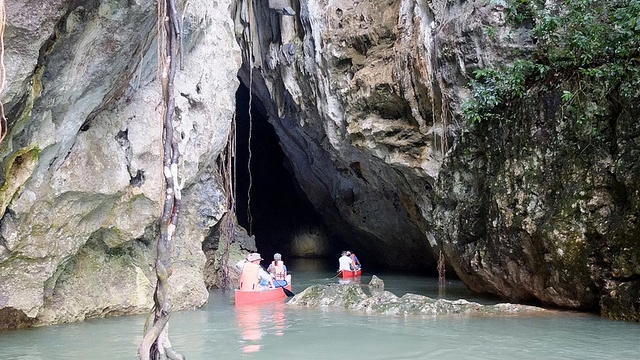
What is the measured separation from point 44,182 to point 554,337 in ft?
20.4

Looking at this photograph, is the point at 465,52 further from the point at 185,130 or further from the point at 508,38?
the point at 185,130

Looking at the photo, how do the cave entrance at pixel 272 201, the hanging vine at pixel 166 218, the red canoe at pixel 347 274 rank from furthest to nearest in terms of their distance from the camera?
the cave entrance at pixel 272 201 → the red canoe at pixel 347 274 → the hanging vine at pixel 166 218

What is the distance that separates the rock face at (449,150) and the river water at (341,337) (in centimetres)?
103

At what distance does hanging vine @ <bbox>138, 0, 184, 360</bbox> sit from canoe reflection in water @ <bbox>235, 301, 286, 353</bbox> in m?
2.50

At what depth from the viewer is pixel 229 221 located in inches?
465

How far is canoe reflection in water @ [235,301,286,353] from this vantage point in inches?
258

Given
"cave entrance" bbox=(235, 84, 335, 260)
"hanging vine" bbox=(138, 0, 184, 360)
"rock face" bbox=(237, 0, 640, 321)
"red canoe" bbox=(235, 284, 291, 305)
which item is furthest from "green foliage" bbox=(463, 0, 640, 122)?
"cave entrance" bbox=(235, 84, 335, 260)

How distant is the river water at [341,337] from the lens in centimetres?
579

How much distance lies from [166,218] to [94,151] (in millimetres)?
4653

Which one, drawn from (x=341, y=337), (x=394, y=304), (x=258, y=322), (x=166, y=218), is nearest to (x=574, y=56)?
(x=394, y=304)

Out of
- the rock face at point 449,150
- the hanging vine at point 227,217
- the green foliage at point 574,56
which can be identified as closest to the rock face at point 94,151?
the hanging vine at point 227,217

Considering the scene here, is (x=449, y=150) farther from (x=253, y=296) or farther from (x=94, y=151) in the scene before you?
(x=94, y=151)

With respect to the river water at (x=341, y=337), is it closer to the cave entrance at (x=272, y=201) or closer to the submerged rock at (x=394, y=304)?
the submerged rock at (x=394, y=304)

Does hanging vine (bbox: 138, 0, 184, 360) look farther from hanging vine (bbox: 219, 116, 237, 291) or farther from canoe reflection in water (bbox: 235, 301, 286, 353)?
hanging vine (bbox: 219, 116, 237, 291)
